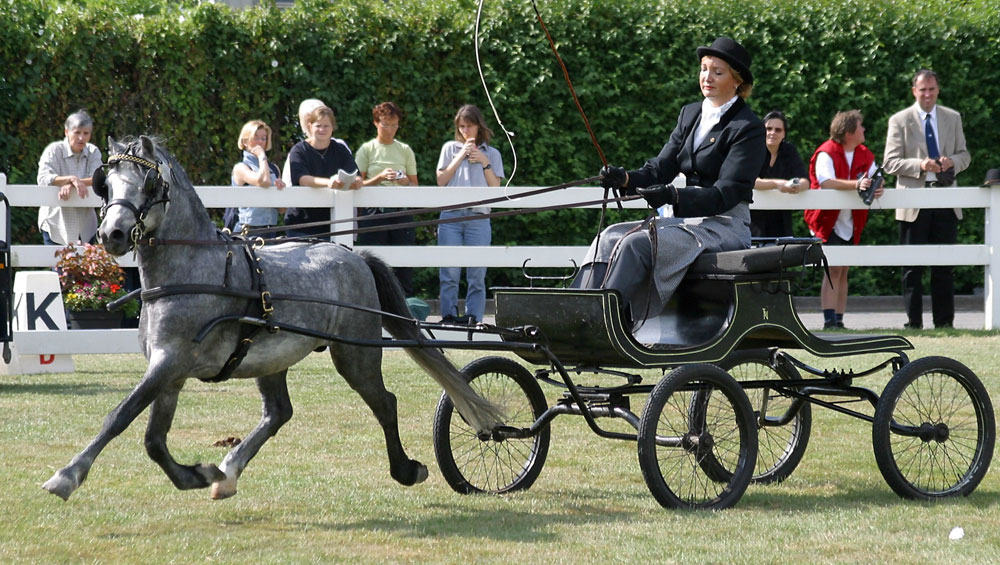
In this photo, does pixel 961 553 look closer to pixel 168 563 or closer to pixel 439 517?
pixel 439 517

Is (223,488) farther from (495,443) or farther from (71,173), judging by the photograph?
(71,173)

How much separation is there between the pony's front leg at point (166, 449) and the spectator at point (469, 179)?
20.7 ft

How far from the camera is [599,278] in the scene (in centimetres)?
629

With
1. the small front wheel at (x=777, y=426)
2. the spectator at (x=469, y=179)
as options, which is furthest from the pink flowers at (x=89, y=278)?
the small front wheel at (x=777, y=426)

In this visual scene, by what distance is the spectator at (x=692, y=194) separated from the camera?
20.2 feet

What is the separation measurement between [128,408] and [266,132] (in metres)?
6.85

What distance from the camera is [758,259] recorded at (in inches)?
241

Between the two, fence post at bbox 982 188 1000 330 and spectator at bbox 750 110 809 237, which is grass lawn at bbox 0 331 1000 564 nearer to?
spectator at bbox 750 110 809 237

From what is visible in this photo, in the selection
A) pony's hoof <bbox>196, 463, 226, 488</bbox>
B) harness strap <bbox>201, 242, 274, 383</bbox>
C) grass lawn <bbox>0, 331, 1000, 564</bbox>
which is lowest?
grass lawn <bbox>0, 331, 1000, 564</bbox>

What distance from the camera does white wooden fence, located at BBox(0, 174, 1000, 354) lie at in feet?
35.7

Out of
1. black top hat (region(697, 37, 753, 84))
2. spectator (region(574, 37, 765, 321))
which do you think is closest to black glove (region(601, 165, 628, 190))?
spectator (region(574, 37, 765, 321))

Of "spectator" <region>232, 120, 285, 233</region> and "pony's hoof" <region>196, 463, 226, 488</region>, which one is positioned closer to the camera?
"pony's hoof" <region>196, 463, 226, 488</region>

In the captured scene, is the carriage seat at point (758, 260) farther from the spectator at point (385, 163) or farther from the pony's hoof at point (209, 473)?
the spectator at point (385, 163)

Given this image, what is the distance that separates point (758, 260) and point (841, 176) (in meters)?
7.67
